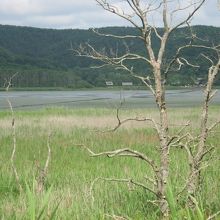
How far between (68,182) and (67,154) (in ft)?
18.1

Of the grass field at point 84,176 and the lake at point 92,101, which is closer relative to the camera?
the grass field at point 84,176

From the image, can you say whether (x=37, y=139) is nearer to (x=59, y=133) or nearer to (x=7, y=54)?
(x=59, y=133)

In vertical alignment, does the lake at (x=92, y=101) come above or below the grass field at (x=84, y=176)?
below

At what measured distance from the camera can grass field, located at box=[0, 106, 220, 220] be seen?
4879 mm

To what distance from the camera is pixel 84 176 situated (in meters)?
9.24

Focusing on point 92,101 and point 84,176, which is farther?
point 92,101

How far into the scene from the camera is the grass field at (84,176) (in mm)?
4879

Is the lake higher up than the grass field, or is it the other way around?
the grass field

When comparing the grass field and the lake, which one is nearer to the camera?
the grass field

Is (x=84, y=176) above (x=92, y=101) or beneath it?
above

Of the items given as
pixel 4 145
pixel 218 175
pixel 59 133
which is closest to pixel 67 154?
pixel 4 145

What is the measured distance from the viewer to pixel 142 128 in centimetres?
2212

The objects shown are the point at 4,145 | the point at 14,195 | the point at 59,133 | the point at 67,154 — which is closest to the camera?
the point at 14,195

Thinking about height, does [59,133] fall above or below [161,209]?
below
